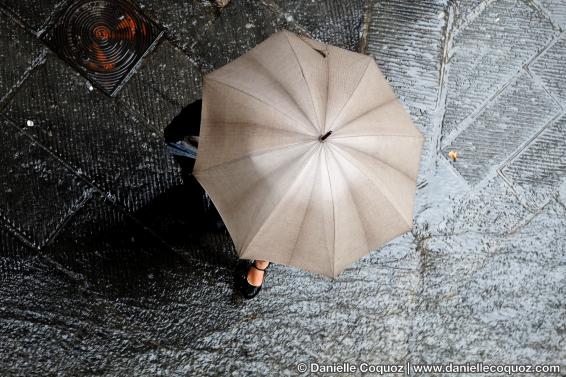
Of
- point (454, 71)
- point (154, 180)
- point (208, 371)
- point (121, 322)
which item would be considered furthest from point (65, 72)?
point (454, 71)

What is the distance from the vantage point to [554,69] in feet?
14.6

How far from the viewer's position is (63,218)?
13.2 feet

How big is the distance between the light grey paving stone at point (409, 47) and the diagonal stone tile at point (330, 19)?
0.12m

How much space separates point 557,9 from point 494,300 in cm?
216

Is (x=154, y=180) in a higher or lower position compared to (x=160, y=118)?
lower

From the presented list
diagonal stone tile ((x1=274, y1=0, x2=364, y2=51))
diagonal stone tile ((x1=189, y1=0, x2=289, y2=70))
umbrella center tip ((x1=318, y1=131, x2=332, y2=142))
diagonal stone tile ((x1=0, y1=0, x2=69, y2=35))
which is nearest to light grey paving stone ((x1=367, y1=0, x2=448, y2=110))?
diagonal stone tile ((x1=274, y1=0, x2=364, y2=51))

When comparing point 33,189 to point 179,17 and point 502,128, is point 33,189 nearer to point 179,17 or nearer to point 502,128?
point 179,17

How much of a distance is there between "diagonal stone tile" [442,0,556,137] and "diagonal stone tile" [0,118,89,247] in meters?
2.64

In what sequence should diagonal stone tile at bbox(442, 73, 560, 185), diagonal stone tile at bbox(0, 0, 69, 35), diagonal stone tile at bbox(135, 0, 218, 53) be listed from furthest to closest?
1. diagonal stone tile at bbox(442, 73, 560, 185)
2. diagonal stone tile at bbox(135, 0, 218, 53)
3. diagonal stone tile at bbox(0, 0, 69, 35)

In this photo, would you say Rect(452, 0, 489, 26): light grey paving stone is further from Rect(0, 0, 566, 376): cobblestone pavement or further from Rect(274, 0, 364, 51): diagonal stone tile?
Rect(274, 0, 364, 51): diagonal stone tile

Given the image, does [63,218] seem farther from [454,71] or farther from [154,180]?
[454,71]

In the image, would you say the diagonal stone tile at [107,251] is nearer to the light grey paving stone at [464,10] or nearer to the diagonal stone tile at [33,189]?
the diagonal stone tile at [33,189]

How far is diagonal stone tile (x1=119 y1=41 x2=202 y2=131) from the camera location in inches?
164

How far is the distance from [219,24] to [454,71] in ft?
5.60
